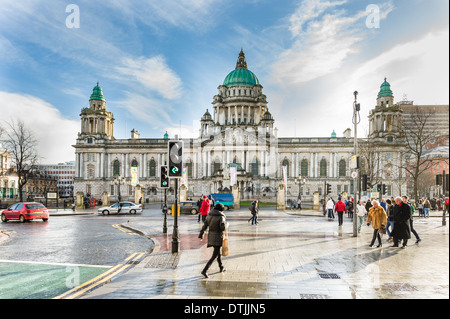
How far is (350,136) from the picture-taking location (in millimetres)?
82125

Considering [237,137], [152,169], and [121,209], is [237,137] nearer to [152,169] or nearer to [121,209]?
[152,169]

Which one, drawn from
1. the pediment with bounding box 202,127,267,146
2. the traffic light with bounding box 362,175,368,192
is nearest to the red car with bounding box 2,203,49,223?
the traffic light with bounding box 362,175,368,192

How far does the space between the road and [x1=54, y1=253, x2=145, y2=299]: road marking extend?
0.77ft

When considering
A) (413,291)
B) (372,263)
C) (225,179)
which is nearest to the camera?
(413,291)

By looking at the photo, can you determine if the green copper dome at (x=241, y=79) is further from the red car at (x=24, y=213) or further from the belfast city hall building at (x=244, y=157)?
the red car at (x=24, y=213)

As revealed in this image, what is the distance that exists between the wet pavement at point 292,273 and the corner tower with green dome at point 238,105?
74069 mm

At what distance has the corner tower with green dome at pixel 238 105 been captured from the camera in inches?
3457

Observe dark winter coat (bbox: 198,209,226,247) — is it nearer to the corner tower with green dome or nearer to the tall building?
the corner tower with green dome

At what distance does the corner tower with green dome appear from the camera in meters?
87.8

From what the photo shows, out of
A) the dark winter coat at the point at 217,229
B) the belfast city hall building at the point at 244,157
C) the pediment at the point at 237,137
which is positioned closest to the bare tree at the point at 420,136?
the dark winter coat at the point at 217,229

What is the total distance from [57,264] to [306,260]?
25.3ft

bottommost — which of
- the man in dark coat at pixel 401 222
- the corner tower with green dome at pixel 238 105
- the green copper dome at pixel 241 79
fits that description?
the man in dark coat at pixel 401 222
